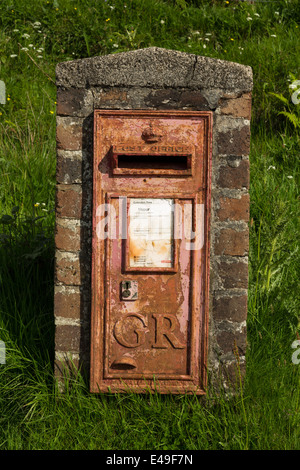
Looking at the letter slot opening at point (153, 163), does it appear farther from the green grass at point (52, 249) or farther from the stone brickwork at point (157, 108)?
the green grass at point (52, 249)

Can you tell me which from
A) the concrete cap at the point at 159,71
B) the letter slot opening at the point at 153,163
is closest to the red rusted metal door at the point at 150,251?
the letter slot opening at the point at 153,163

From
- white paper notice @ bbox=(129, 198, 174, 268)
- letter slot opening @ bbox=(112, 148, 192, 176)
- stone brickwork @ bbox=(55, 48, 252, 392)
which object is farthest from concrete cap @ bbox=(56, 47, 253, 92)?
white paper notice @ bbox=(129, 198, 174, 268)

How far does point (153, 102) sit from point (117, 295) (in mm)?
970

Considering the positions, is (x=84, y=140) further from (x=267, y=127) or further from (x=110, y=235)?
(x=267, y=127)

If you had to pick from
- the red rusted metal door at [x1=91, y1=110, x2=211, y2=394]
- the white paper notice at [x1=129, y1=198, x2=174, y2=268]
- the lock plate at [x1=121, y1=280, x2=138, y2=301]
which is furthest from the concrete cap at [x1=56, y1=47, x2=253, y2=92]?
the lock plate at [x1=121, y1=280, x2=138, y2=301]

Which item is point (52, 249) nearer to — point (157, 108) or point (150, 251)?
point (150, 251)

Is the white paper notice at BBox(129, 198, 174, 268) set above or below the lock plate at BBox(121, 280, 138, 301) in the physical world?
above

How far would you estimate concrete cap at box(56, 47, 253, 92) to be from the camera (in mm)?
2518

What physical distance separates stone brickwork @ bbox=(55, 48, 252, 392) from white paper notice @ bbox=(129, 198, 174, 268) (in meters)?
0.23

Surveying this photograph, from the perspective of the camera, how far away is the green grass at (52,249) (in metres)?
2.47

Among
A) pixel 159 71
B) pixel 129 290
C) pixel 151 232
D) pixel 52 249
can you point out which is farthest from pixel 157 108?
pixel 52 249

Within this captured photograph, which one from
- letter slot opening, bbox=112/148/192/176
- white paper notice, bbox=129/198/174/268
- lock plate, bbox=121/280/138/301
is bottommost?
lock plate, bbox=121/280/138/301

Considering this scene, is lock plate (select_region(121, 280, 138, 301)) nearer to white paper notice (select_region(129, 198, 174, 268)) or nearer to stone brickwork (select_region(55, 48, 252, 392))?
white paper notice (select_region(129, 198, 174, 268))
